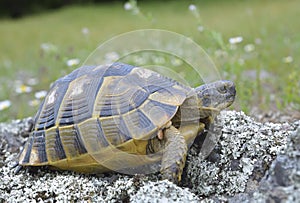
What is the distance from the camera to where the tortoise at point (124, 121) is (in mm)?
1981

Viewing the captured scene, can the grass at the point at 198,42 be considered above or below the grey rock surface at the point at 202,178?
below

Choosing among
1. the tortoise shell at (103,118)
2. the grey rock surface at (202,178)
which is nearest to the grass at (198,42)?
the grey rock surface at (202,178)

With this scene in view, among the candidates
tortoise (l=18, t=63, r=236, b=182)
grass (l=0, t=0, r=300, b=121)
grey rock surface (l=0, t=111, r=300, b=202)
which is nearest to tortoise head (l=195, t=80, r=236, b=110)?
tortoise (l=18, t=63, r=236, b=182)

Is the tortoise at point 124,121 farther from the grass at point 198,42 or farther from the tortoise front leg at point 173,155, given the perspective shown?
the grass at point 198,42

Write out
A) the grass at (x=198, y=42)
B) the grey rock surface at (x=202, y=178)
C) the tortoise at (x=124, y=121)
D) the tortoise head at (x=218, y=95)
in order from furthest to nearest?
the grass at (x=198, y=42) → the tortoise head at (x=218, y=95) → the tortoise at (x=124, y=121) → the grey rock surface at (x=202, y=178)

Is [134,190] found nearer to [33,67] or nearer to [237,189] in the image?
[237,189]

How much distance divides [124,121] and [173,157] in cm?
30

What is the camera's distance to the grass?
3914 mm

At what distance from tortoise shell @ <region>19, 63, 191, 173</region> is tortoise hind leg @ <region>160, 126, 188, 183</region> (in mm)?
81

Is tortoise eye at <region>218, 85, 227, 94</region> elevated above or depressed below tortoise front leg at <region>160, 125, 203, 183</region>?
above

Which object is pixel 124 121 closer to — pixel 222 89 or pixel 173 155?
pixel 173 155

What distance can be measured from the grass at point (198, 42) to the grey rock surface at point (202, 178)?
991 mm

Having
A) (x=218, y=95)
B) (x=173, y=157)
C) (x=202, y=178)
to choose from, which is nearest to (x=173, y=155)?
(x=173, y=157)

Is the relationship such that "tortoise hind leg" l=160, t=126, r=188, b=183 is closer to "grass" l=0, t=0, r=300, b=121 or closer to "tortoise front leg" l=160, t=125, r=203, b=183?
"tortoise front leg" l=160, t=125, r=203, b=183
